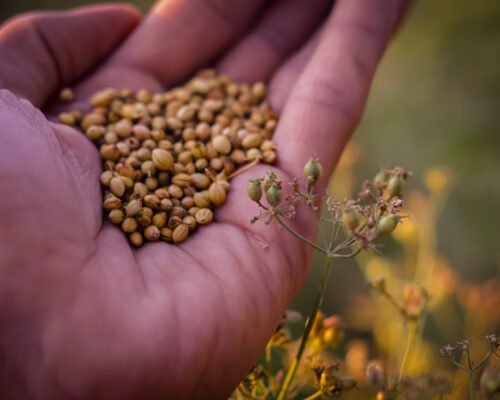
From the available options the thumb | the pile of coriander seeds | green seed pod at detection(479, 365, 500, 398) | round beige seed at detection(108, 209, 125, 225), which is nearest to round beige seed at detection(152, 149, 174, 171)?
the pile of coriander seeds

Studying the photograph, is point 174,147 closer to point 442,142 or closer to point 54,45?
point 54,45

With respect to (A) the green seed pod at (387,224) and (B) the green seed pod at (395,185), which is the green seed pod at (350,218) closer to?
(A) the green seed pod at (387,224)

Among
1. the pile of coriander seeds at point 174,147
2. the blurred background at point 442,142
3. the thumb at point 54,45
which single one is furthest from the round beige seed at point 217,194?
the blurred background at point 442,142

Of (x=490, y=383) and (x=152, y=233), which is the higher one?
(x=490, y=383)

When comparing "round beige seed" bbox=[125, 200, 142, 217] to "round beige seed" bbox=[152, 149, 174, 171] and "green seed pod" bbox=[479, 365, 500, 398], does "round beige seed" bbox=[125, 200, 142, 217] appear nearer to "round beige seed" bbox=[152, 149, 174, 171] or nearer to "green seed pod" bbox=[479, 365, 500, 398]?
"round beige seed" bbox=[152, 149, 174, 171]

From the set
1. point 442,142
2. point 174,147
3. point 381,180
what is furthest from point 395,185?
point 442,142

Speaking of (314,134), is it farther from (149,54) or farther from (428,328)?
(428,328)

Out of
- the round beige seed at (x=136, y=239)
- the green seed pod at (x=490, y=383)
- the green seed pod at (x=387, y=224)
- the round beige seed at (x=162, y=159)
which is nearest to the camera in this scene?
the green seed pod at (x=490, y=383)
